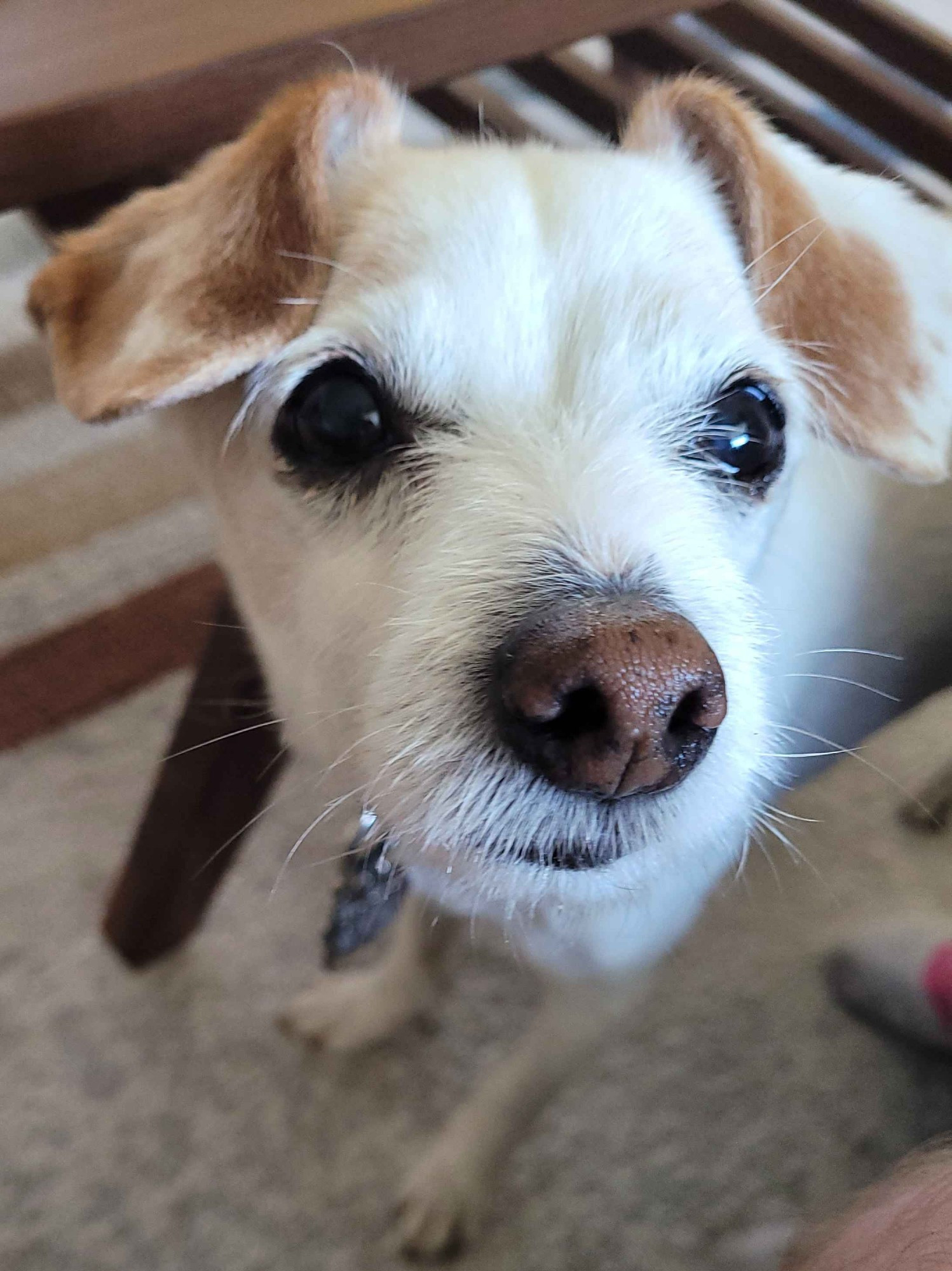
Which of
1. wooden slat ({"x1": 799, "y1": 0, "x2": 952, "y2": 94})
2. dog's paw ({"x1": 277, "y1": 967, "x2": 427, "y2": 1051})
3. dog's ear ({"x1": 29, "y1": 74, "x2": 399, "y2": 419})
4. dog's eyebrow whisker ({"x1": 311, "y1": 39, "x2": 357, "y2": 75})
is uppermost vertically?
wooden slat ({"x1": 799, "y1": 0, "x2": 952, "y2": 94})

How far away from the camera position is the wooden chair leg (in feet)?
3.40

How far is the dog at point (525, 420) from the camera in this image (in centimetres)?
54

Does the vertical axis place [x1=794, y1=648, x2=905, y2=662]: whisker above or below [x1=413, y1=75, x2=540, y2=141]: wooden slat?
below

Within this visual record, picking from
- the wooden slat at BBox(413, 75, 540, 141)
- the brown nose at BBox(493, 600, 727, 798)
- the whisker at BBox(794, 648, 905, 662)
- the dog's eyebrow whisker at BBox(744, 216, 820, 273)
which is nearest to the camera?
the brown nose at BBox(493, 600, 727, 798)

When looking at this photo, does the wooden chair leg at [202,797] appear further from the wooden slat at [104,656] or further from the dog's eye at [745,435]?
the dog's eye at [745,435]

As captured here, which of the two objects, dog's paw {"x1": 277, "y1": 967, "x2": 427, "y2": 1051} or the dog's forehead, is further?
dog's paw {"x1": 277, "y1": 967, "x2": 427, "y2": 1051}

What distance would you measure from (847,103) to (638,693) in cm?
79

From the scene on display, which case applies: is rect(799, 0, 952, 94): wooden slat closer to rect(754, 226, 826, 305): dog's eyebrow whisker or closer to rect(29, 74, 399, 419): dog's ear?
rect(754, 226, 826, 305): dog's eyebrow whisker

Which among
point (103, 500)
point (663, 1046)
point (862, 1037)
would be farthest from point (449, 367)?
point (103, 500)

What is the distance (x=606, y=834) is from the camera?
566 mm

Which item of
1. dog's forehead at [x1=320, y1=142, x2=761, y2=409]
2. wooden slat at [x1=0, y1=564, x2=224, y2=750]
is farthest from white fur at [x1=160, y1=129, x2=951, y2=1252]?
wooden slat at [x1=0, y1=564, x2=224, y2=750]

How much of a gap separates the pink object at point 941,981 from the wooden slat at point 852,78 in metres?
0.72

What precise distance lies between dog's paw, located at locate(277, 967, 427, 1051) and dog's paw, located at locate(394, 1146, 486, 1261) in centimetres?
18

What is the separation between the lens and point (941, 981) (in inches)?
26.0
